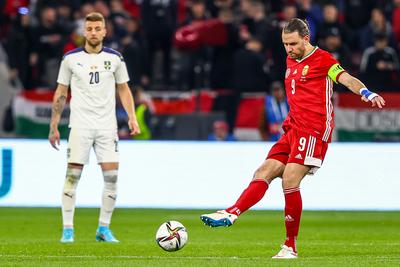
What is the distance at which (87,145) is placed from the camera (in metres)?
13.5

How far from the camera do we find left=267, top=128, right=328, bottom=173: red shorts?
11.3 metres

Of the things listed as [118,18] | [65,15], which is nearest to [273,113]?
[118,18]

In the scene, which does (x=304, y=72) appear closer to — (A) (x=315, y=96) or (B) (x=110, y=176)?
(A) (x=315, y=96)

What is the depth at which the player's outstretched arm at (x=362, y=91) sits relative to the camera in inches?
413

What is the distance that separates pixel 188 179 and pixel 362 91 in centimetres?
839

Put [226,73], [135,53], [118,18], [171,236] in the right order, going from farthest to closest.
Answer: [118,18] < [226,73] < [135,53] < [171,236]

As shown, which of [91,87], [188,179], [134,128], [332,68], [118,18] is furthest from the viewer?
[118,18]

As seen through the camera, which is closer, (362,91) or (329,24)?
(362,91)

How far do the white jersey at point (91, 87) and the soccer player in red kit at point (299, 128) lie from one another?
106 inches

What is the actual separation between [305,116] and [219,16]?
11663 mm

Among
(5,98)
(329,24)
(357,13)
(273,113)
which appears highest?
(357,13)

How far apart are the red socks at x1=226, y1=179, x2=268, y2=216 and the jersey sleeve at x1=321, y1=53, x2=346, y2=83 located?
1199 mm

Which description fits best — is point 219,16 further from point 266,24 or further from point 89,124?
point 89,124

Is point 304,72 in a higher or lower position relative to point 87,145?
higher
